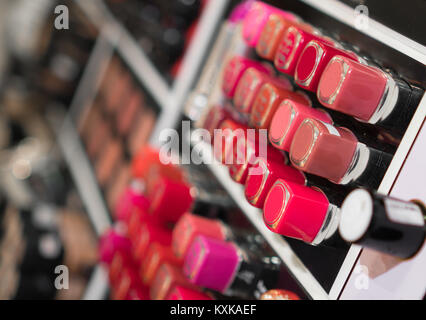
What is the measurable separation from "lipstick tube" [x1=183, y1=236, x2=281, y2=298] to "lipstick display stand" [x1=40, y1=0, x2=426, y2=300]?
0.14ft

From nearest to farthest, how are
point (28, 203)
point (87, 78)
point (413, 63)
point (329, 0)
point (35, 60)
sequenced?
point (413, 63), point (329, 0), point (28, 203), point (87, 78), point (35, 60)

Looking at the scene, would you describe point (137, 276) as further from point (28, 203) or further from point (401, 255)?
point (28, 203)

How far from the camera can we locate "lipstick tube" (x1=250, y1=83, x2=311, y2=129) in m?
0.70

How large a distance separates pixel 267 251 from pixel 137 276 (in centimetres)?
36

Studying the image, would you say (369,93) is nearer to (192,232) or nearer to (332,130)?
(332,130)

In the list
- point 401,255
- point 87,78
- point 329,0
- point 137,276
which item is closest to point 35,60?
point 87,78

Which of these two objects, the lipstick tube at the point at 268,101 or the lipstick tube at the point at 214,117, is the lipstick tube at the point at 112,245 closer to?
the lipstick tube at the point at 214,117

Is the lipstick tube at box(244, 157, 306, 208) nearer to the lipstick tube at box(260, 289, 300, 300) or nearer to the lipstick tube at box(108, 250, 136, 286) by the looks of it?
the lipstick tube at box(260, 289, 300, 300)

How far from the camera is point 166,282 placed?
85cm

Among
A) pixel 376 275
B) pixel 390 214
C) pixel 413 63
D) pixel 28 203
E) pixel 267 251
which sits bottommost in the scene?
pixel 28 203

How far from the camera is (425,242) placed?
52 cm

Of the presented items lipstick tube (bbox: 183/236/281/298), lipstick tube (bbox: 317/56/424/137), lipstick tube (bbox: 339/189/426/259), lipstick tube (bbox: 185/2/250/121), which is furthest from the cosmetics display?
lipstick tube (bbox: 339/189/426/259)

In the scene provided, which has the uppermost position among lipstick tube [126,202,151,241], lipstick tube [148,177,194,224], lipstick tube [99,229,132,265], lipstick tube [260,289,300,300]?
lipstick tube [260,289,300,300]
